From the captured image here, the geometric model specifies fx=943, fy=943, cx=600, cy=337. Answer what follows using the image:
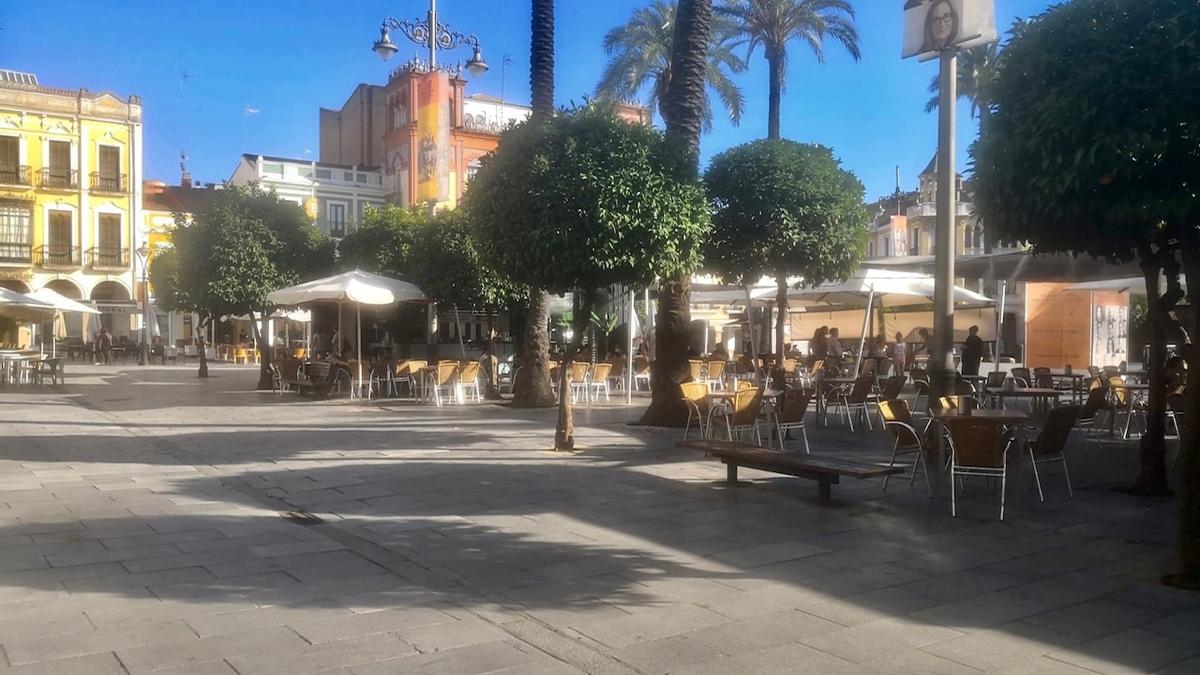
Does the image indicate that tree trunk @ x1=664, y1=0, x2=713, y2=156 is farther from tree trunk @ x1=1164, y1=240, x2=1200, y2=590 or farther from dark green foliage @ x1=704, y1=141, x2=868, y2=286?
tree trunk @ x1=1164, y1=240, x2=1200, y2=590

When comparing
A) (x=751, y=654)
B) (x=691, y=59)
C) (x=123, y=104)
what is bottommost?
(x=751, y=654)

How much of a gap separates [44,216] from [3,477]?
43.7 m

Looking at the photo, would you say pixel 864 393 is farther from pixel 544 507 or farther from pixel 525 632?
pixel 525 632

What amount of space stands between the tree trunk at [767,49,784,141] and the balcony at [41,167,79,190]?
3714 cm

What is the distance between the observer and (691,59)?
497 inches

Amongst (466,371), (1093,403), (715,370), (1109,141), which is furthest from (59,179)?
(1109,141)

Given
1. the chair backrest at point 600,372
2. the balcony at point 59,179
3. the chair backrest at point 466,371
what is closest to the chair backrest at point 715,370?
the chair backrest at point 600,372

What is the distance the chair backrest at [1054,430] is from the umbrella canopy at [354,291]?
11.9m

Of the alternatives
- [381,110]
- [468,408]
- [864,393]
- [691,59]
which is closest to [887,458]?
[864,393]

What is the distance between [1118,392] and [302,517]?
980 cm

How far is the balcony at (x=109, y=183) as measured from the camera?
156 feet

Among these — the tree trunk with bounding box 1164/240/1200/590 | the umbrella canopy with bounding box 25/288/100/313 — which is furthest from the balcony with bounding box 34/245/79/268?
the tree trunk with bounding box 1164/240/1200/590

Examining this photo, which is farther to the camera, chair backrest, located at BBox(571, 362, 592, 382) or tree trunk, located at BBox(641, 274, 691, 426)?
chair backrest, located at BBox(571, 362, 592, 382)

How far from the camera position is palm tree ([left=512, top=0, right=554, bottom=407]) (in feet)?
50.4
